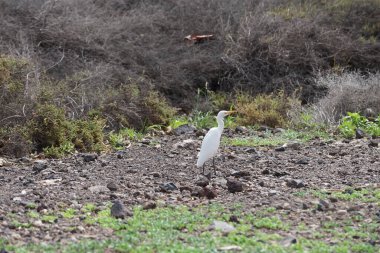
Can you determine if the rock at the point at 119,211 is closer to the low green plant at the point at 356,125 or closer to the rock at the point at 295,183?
the rock at the point at 295,183

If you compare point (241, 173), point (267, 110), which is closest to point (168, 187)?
point (241, 173)

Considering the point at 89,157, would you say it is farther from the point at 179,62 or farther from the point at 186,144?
the point at 179,62

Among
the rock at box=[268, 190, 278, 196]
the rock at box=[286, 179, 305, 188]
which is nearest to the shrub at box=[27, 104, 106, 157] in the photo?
the rock at box=[286, 179, 305, 188]

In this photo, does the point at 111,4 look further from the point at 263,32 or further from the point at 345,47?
the point at 345,47

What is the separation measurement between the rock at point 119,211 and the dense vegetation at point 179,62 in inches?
159

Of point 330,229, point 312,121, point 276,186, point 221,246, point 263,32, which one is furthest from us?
point 263,32

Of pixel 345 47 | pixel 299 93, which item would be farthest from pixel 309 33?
pixel 299 93

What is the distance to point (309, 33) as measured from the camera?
15.5 metres

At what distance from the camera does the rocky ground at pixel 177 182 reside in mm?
6219

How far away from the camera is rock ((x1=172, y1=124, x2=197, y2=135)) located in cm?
1221

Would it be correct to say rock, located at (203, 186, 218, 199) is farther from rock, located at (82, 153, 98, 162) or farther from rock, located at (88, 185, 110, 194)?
rock, located at (82, 153, 98, 162)

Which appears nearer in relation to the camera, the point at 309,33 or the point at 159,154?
the point at 159,154

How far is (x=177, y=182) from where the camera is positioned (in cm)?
784

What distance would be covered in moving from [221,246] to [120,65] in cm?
942
